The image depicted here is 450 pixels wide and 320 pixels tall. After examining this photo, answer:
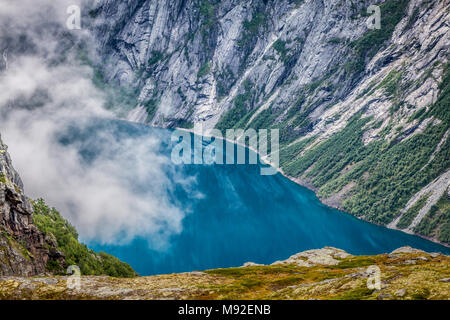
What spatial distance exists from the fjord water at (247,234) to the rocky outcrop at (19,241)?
62.2 m

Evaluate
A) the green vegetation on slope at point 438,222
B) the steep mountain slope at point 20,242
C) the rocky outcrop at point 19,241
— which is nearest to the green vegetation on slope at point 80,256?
the steep mountain slope at point 20,242

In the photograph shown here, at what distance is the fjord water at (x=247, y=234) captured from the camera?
118188mm

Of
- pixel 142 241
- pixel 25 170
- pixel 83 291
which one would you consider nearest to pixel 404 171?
pixel 142 241

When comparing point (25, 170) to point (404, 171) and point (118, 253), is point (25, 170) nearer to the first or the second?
point (118, 253)

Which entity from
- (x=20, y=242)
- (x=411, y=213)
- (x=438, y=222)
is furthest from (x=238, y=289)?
(x=411, y=213)

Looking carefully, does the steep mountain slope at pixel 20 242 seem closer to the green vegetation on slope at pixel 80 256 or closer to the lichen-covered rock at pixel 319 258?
the green vegetation on slope at pixel 80 256

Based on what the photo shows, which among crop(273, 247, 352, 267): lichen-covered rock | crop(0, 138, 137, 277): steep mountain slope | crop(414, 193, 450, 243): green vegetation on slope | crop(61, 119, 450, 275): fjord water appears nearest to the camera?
crop(0, 138, 137, 277): steep mountain slope

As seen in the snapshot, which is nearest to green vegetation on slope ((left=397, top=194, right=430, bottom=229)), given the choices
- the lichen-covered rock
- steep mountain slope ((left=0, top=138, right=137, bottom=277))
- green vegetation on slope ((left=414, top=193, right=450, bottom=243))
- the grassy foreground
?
green vegetation on slope ((left=414, top=193, right=450, bottom=243))

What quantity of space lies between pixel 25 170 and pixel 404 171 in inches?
8593

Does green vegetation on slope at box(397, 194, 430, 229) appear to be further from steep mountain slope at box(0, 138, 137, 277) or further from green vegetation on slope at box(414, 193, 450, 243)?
steep mountain slope at box(0, 138, 137, 277)

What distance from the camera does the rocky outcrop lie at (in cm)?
4062

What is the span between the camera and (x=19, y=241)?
44.9 meters

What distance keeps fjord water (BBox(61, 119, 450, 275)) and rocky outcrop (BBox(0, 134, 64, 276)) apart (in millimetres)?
62216

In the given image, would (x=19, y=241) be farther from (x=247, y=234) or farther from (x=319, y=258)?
(x=247, y=234)
